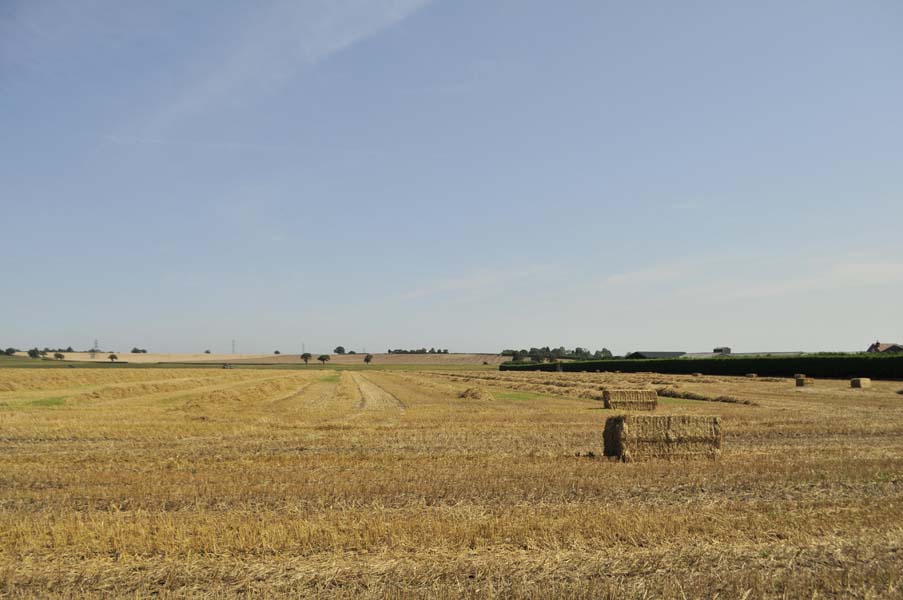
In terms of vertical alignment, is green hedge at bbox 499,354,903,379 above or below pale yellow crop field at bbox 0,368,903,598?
above

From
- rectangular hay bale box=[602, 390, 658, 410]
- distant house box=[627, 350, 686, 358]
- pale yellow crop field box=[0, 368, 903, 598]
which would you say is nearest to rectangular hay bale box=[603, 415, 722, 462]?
pale yellow crop field box=[0, 368, 903, 598]

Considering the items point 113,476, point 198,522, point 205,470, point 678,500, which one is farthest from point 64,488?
point 678,500

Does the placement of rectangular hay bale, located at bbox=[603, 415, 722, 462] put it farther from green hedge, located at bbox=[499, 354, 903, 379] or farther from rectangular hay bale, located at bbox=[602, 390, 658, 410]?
green hedge, located at bbox=[499, 354, 903, 379]

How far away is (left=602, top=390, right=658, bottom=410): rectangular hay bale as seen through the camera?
31.9m

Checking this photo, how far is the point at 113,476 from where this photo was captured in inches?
534

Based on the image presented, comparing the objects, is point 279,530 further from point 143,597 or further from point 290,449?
point 290,449

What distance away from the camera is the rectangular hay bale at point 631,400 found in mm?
31859

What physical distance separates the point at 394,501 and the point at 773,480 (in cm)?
737

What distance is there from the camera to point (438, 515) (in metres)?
10.1

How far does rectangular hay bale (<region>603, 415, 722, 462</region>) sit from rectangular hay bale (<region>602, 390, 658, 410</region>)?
15.3 m

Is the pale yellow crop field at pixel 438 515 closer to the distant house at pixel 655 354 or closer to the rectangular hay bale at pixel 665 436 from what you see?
the rectangular hay bale at pixel 665 436

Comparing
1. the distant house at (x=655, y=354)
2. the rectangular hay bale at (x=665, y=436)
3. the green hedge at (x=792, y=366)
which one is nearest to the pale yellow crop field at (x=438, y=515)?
the rectangular hay bale at (x=665, y=436)

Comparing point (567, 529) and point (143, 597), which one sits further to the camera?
point (567, 529)

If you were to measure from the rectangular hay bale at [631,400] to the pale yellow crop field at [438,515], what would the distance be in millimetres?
10679
